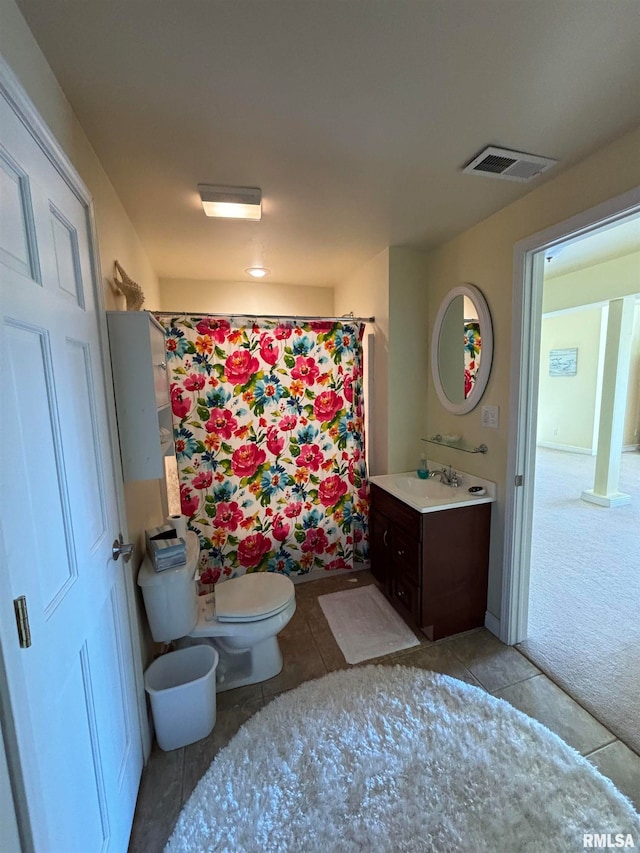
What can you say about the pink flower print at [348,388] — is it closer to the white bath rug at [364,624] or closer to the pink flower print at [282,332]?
the pink flower print at [282,332]

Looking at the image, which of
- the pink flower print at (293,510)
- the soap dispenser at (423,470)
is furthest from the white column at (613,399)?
the pink flower print at (293,510)

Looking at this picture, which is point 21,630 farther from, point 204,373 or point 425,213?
point 425,213

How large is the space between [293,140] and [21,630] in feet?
5.34

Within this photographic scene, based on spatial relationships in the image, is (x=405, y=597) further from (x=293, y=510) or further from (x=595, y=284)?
(x=595, y=284)

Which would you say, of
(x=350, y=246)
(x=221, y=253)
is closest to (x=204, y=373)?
(x=221, y=253)

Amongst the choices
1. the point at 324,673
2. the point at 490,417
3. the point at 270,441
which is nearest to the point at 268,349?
the point at 270,441

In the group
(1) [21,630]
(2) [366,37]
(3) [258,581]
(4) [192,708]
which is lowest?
(4) [192,708]

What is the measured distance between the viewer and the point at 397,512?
218cm

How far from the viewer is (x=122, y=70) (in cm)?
102

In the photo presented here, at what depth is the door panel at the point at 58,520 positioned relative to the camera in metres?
0.68

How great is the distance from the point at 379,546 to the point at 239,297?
2336mm

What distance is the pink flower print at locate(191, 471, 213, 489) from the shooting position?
91.5 inches

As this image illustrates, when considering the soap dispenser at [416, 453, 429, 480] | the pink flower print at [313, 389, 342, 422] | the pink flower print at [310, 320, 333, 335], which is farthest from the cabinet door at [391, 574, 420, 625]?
the pink flower print at [310, 320, 333, 335]

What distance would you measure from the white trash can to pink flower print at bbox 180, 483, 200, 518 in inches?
34.0
